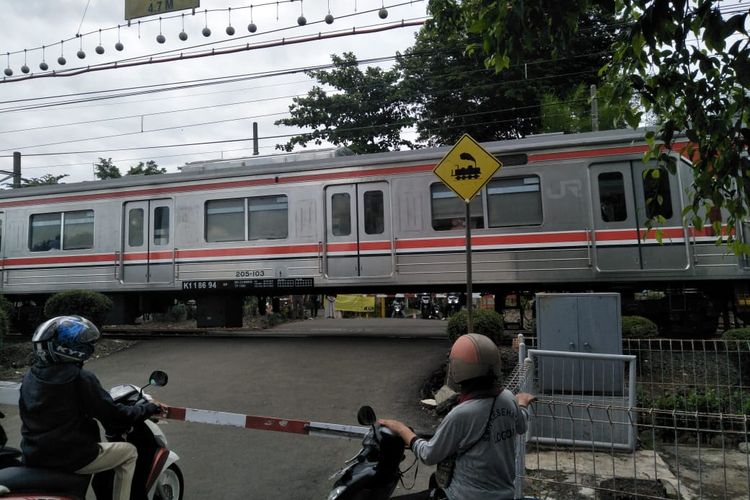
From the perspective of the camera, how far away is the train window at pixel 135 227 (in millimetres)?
12281

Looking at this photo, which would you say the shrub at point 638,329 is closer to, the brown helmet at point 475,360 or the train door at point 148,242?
the brown helmet at point 475,360

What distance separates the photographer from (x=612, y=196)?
9.48 m

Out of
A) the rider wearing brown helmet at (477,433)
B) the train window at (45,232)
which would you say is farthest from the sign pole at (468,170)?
the train window at (45,232)

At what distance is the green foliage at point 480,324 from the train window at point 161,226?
7196mm

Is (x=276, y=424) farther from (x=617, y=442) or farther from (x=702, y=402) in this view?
(x=702, y=402)

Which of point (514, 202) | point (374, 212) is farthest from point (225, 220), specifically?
point (514, 202)

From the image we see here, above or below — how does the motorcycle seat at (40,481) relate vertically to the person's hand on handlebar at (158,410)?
below

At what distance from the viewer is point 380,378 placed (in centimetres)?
794

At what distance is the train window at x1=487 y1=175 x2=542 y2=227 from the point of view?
9.84m

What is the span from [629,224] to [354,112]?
1717 centimetres

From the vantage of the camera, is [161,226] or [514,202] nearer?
[514,202]

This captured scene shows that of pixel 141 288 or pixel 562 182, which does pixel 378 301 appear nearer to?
pixel 141 288

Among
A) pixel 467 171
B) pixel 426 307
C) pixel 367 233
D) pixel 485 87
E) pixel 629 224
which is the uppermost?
pixel 485 87

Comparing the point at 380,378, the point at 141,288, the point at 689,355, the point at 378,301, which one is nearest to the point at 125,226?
the point at 141,288
